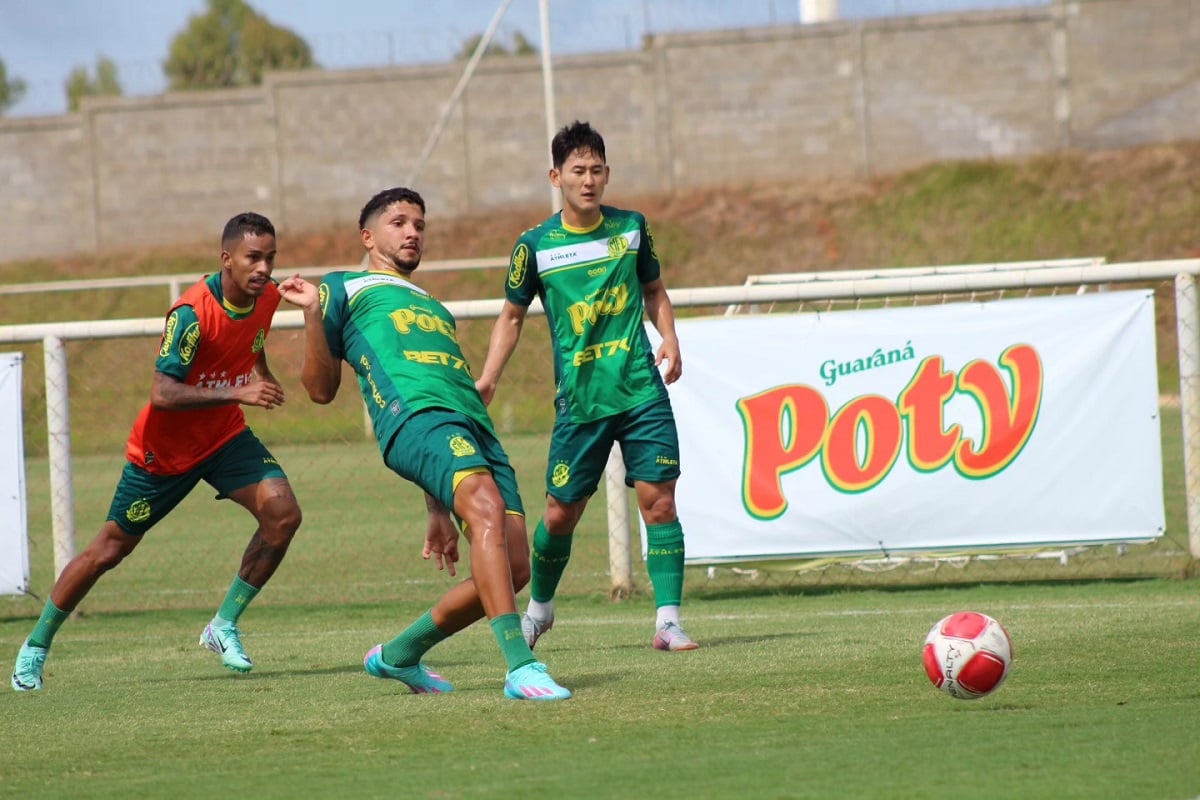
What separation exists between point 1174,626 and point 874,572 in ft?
10.2

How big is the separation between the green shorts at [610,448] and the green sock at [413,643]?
1.51 metres

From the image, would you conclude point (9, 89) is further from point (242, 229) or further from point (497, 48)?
point (242, 229)

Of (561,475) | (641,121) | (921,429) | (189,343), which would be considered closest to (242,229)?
(189,343)

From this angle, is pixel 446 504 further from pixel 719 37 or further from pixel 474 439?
pixel 719 37

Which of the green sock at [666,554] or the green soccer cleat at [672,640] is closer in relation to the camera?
the green soccer cleat at [672,640]

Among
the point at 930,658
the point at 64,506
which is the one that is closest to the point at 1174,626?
the point at 930,658

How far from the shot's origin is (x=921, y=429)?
30.1ft

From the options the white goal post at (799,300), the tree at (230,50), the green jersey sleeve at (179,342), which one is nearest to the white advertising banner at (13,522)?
the white goal post at (799,300)

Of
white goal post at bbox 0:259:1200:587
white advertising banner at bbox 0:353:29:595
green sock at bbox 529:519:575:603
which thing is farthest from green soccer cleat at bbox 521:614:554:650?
white advertising banner at bbox 0:353:29:595

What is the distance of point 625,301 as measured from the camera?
726 cm

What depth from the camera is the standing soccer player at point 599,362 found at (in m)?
7.21

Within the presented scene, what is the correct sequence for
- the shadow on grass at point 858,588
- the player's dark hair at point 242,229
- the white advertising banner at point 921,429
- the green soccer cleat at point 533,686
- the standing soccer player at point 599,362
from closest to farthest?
the green soccer cleat at point 533,686
the player's dark hair at point 242,229
the standing soccer player at point 599,362
the white advertising banner at point 921,429
the shadow on grass at point 858,588

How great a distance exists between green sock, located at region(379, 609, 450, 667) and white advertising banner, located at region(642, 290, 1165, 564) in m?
3.63

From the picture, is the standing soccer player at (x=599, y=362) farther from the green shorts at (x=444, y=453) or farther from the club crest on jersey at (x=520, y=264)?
the green shorts at (x=444, y=453)
